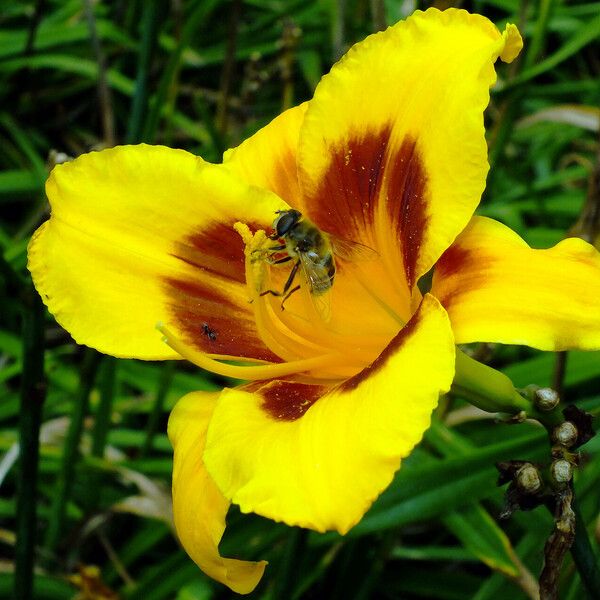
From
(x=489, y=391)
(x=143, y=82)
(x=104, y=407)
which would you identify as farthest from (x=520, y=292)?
(x=104, y=407)

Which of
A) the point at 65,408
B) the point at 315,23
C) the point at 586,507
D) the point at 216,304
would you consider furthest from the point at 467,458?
the point at 315,23

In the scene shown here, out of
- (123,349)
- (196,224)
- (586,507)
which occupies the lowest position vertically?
(586,507)

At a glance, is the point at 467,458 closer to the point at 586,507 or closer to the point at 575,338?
the point at 586,507

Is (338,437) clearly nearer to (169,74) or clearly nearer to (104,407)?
(104,407)

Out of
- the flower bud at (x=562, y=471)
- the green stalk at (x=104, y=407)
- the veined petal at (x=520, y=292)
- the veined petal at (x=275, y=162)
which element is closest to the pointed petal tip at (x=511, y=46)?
the veined petal at (x=520, y=292)

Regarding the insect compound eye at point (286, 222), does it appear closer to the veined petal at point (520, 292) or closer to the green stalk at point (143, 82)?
the veined petal at point (520, 292)
